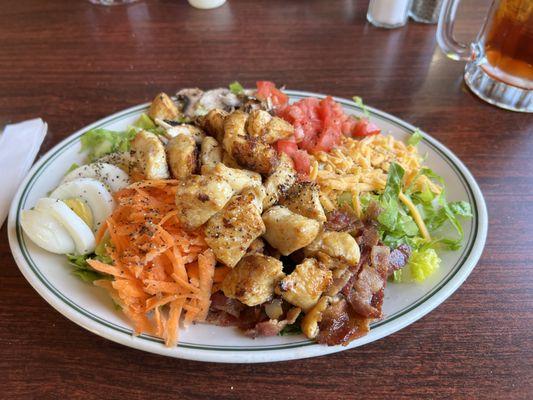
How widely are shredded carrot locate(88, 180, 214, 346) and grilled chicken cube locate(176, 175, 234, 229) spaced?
0.18ft

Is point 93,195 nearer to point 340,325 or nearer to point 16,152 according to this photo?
point 16,152

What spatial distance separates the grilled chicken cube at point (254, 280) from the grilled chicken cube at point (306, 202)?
0.25 meters

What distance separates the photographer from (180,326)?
1.47 meters

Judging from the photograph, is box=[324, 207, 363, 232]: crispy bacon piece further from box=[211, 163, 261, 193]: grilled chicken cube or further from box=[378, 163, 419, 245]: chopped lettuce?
box=[211, 163, 261, 193]: grilled chicken cube

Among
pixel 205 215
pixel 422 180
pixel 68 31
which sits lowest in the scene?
pixel 68 31

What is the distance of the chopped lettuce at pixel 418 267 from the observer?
5.26ft

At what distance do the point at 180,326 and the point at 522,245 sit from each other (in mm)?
1540

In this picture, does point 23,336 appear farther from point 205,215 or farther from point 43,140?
point 43,140

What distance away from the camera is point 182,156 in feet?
5.91

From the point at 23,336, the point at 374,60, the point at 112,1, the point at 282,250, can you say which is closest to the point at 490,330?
the point at 282,250

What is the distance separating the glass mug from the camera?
2.50 metres

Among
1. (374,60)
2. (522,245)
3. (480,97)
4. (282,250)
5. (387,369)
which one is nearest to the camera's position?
(387,369)

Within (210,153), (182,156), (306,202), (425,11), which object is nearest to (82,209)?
(182,156)

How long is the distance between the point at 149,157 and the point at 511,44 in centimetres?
228
